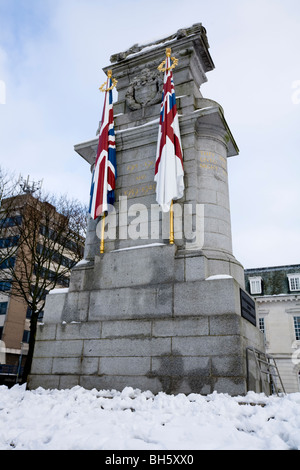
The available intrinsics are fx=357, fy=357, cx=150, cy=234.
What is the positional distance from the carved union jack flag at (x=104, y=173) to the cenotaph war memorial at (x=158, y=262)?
0.13 feet

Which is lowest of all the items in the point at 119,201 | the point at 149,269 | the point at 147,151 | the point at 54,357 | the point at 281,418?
the point at 281,418

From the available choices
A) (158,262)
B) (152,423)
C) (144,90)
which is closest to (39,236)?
(144,90)

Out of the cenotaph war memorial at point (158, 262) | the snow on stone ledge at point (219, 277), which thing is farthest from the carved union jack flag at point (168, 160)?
the snow on stone ledge at point (219, 277)

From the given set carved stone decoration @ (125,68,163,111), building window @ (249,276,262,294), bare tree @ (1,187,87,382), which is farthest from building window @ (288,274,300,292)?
carved stone decoration @ (125,68,163,111)

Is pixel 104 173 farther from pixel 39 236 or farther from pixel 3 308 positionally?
pixel 3 308

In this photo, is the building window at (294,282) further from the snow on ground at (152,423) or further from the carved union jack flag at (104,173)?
the snow on ground at (152,423)

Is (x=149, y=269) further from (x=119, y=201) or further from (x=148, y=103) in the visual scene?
(x=148, y=103)

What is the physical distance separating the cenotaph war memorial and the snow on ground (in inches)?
46.8

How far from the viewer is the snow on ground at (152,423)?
169 inches

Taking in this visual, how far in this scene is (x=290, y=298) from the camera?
36625 millimetres

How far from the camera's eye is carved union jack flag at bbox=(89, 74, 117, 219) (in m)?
11.1

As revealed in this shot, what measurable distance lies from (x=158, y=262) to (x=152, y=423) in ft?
15.8

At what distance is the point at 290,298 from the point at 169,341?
1251 inches
